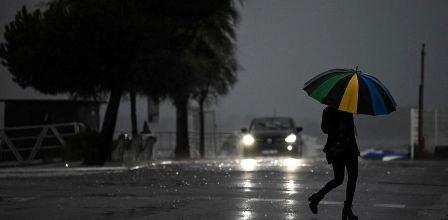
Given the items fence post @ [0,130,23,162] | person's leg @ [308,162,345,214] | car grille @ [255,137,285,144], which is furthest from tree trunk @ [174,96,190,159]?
person's leg @ [308,162,345,214]

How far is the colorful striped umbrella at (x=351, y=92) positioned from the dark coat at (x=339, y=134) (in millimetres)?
381

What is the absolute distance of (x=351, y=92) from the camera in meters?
11.4

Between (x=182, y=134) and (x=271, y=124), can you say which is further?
(x=182, y=134)

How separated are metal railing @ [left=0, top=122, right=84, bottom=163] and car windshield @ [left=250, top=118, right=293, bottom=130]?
305 inches

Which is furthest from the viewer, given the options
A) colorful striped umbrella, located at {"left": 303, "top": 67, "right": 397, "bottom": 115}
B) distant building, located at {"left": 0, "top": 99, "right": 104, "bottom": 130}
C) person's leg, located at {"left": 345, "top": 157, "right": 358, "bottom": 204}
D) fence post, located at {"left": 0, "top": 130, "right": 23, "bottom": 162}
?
distant building, located at {"left": 0, "top": 99, "right": 104, "bottom": 130}

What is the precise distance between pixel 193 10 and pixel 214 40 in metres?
14.8

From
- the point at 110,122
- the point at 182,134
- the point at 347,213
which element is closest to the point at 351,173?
the point at 347,213

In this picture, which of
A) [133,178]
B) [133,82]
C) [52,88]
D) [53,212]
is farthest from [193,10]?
[53,212]

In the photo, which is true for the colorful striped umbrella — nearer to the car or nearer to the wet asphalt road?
the wet asphalt road

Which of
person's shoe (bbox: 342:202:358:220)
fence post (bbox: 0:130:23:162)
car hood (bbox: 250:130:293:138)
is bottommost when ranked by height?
person's shoe (bbox: 342:202:358:220)

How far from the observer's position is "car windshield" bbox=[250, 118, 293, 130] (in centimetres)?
3669

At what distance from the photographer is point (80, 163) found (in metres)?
27.3

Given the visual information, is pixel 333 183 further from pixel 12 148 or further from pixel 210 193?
pixel 12 148

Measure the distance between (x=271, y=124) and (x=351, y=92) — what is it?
2566 cm
